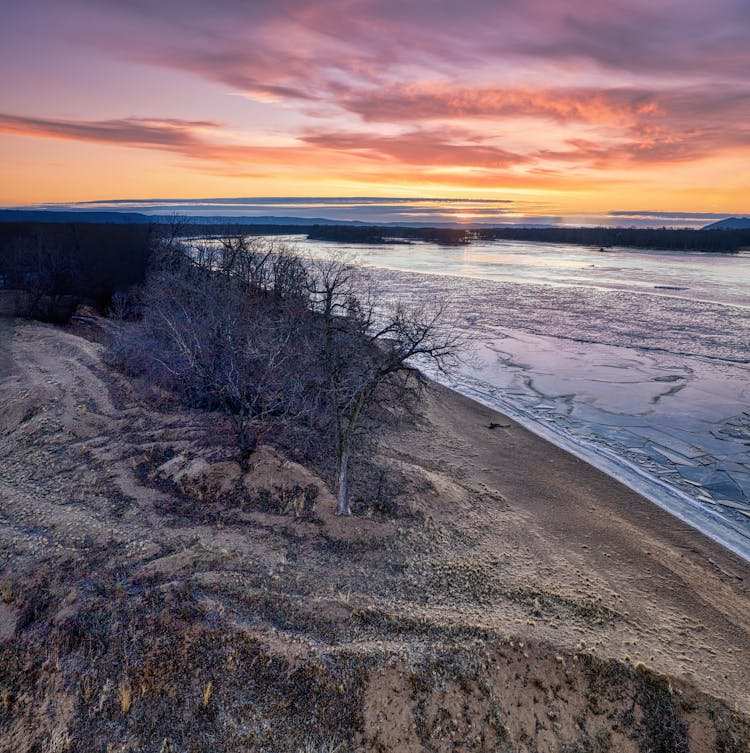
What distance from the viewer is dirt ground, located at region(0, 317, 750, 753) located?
7.70 meters

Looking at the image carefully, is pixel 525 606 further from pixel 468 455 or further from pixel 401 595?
pixel 468 455

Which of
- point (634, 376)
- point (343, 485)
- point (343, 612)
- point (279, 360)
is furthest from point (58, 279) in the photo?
point (634, 376)

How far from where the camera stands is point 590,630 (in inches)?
374

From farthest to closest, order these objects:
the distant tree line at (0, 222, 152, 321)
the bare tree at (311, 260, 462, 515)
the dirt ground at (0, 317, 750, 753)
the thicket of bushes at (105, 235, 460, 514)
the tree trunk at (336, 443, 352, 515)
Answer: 1. the distant tree line at (0, 222, 152, 321)
2. the thicket of bushes at (105, 235, 460, 514)
3. the tree trunk at (336, 443, 352, 515)
4. the bare tree at (311, 260, 462, 515)
5. the dirt ground at (0, 317, 750, 753)

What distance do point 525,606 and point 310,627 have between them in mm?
4472

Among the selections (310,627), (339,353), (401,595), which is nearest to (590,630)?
(401,595)

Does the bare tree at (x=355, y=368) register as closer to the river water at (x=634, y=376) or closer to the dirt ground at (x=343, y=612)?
the dirt ground at (x=343, y=612)

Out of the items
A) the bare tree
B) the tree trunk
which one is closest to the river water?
the bare tree

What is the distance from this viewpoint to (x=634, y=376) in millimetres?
25516

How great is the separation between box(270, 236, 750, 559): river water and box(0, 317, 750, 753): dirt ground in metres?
2.26

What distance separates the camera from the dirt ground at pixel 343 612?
7.70 metres

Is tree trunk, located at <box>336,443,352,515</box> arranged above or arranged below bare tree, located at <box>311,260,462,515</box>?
below

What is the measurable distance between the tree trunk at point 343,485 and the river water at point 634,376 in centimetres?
942

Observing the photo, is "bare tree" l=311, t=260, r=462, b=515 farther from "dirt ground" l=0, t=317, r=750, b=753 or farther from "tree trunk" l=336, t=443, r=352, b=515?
"dirt ground" l=0, t=317, r=750, b=753
